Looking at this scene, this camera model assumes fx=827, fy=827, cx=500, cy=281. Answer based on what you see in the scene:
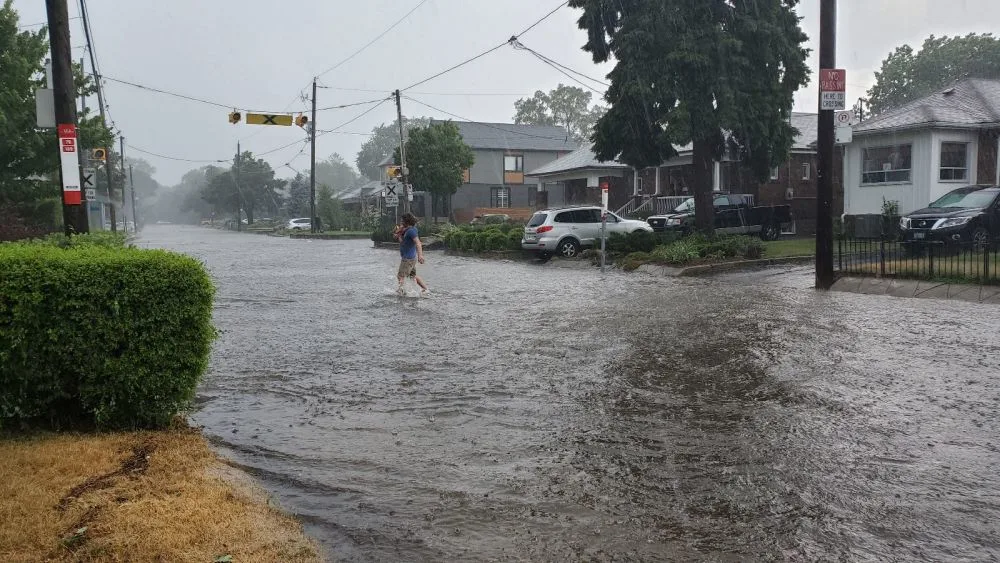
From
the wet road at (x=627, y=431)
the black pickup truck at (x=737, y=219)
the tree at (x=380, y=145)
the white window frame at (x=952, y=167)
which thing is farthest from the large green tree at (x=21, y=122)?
the tree at (x=380, y=145)

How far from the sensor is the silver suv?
26594 mm

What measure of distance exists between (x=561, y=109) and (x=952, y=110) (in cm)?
7532

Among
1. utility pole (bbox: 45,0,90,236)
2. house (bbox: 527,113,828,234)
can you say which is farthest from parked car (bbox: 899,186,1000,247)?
utility pole (bbox: 45,0,90,236)

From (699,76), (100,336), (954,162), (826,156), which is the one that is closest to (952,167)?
(954,162)

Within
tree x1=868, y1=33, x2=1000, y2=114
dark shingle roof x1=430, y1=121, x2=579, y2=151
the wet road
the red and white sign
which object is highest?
tree x1=868, y1=33, x2=1000, y2=114

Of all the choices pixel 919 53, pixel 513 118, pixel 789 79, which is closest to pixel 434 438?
pixel 789 79

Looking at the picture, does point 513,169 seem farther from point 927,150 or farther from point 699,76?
point 699,76

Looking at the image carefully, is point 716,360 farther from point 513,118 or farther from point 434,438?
point 513,118

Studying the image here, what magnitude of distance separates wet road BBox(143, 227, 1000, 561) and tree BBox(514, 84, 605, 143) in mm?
89156

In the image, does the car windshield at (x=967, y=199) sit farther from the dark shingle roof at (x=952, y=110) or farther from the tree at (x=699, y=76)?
the tree at (x=699, y=76)

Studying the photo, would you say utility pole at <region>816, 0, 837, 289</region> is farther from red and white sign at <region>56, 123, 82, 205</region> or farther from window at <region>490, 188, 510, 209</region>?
window at <region>490, 188, 510, 209</region>

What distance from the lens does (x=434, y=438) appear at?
21.3 ft

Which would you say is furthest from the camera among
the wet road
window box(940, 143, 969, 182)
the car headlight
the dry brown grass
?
window box(940, 143, 969, 182)

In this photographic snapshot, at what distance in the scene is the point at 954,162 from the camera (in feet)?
87.1
